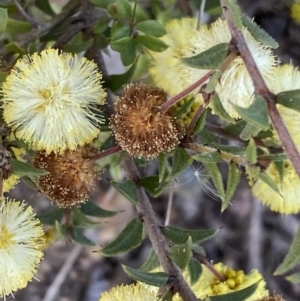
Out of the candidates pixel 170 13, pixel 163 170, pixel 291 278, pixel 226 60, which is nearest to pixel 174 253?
pixel 163 170

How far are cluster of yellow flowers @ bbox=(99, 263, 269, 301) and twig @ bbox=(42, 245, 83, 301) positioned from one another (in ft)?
4.80

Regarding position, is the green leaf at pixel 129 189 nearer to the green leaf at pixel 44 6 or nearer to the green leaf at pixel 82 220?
the green leaf at pixel 82 220

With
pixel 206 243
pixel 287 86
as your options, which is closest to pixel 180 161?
pixel 287 86

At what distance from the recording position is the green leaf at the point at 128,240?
1.49 m

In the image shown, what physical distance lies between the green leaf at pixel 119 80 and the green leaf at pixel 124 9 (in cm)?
14

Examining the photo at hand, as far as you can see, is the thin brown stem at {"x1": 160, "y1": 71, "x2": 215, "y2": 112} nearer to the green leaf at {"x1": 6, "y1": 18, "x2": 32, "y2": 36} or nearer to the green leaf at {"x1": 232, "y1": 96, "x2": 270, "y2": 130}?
the green leaf at {"x1": 232, "y1": 96, "x2": 270, "y2": 130}

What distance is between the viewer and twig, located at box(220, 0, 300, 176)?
1.10 m

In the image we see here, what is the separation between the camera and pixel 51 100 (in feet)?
4.49

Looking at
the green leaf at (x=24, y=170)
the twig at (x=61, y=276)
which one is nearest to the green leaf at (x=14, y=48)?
the green leaf at (x=24, y=170)

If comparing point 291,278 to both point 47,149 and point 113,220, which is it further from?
point 113,220

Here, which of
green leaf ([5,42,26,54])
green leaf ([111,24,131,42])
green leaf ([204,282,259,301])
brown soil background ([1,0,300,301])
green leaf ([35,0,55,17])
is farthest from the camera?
brown soil background ([1,0,300,301])

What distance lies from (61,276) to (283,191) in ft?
5.70

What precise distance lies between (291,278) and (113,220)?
2.17 m

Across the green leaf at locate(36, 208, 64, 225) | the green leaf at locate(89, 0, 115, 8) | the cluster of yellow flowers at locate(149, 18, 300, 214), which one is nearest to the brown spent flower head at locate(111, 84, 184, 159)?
the cluster of yellow flowers at locate(149, 18, 300, 214)
